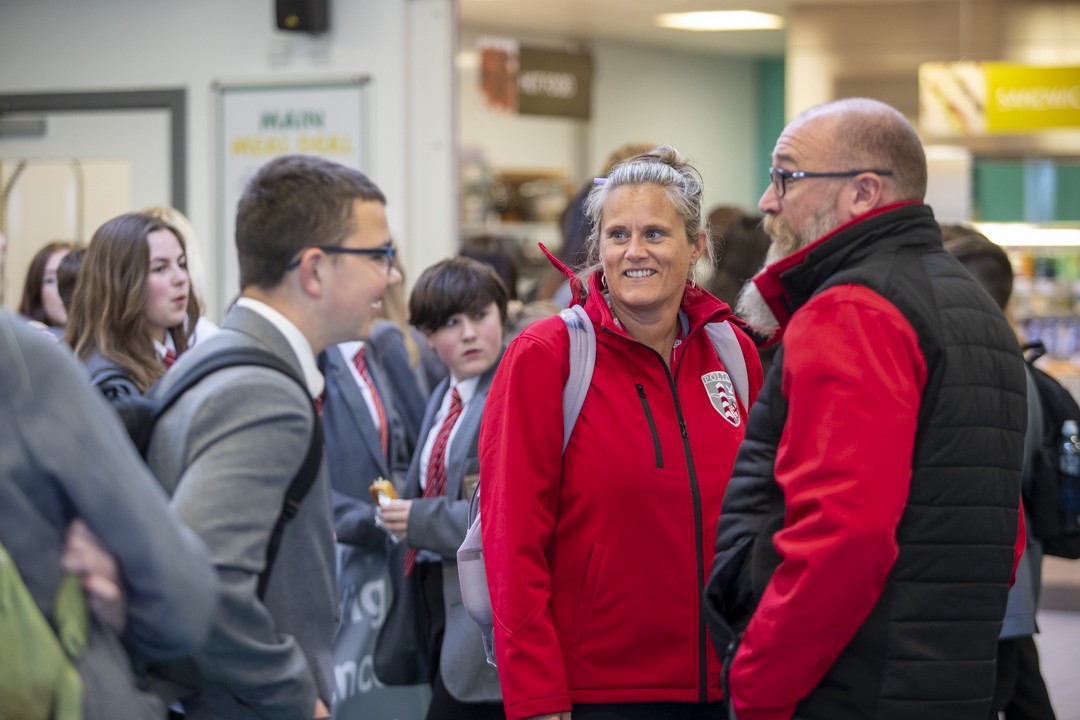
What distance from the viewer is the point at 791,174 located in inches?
89.8

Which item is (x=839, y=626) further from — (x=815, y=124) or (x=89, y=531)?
(x=89, y=531)

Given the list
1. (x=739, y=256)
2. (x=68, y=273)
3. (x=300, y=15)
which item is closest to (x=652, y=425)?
(x=739, y=256)

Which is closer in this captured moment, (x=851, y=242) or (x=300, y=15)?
(x=851, y=242)

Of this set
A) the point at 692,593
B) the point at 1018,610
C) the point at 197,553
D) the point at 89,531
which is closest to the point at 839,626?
the point at 692,593

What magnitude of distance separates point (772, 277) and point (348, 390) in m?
1.72

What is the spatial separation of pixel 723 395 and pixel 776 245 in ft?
1.15

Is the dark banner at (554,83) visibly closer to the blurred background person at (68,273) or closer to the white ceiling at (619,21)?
the white ceiling at (619,21)

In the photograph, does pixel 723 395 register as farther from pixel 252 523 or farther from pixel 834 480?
pixel 252 523

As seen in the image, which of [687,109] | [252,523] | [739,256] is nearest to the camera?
[252,523]

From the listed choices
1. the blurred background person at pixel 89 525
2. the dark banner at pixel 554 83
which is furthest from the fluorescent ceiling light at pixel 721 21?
the blurred background person at pixel 89 525

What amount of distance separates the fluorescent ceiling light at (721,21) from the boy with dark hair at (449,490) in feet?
22.3

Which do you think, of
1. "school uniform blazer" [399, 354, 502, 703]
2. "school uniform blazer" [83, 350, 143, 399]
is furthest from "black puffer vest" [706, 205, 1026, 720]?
"school uniform blazer" [83, 350, 143, 399]

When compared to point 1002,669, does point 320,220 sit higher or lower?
higher

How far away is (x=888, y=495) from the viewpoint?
1983mm
